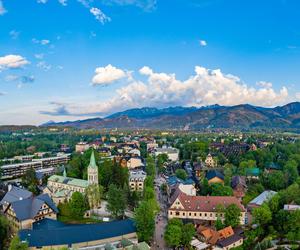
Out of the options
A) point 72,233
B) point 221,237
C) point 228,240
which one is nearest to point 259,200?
point 221,237

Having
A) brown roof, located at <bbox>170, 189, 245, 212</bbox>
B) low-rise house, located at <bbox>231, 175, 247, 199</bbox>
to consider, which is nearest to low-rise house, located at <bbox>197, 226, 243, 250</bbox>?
brown roof, located at <bbox>170, 189, 245, 212</bbox>

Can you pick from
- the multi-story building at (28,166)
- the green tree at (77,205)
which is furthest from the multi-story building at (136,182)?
the multi-story building at (28,166)

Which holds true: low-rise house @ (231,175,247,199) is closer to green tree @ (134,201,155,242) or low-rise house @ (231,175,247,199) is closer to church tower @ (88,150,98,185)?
green tree @ (134,201,155,242)

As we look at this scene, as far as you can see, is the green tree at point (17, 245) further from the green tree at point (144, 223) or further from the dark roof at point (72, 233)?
the green tree at point (144, 223)

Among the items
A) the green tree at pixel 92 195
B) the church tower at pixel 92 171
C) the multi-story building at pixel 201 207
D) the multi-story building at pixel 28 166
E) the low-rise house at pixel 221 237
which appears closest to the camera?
the low-rise house at pixel 221 237

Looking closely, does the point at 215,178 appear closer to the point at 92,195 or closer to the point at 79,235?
the point at 92,195

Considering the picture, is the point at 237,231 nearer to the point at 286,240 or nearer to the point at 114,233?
the point at 286,240
